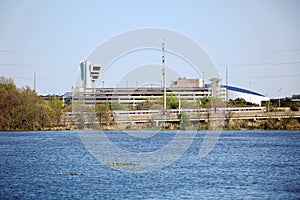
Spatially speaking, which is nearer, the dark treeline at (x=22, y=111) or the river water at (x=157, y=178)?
the river water at (x=157, y=178)

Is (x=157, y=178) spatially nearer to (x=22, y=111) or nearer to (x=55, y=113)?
(x=22, y=111)

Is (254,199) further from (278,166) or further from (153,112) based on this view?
(153,112)

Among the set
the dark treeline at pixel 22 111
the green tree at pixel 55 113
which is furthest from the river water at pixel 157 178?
the green tree at pixel 55 113

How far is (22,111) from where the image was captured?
107m

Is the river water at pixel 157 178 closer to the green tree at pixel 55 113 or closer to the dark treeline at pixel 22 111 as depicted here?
the dark treeline at pixel 22 111

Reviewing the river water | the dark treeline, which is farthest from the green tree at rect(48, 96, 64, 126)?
the river water

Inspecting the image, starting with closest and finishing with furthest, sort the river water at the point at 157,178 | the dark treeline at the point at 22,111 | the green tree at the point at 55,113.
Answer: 1. the river water at the point at 157,178
2. the dark treeline at the point at 22,111
3. the green tree at the point at 55,113

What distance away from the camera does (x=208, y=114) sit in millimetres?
116688

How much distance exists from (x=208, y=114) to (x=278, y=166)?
6939 cm

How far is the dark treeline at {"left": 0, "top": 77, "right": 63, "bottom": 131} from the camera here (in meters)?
106

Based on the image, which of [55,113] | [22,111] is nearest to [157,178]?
[22,111]

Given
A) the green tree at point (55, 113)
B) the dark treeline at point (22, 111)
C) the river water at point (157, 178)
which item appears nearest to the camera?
the river water at point (157, 178)

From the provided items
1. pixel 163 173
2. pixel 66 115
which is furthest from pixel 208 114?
pixel 163 173

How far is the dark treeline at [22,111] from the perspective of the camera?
10594 centimetres
